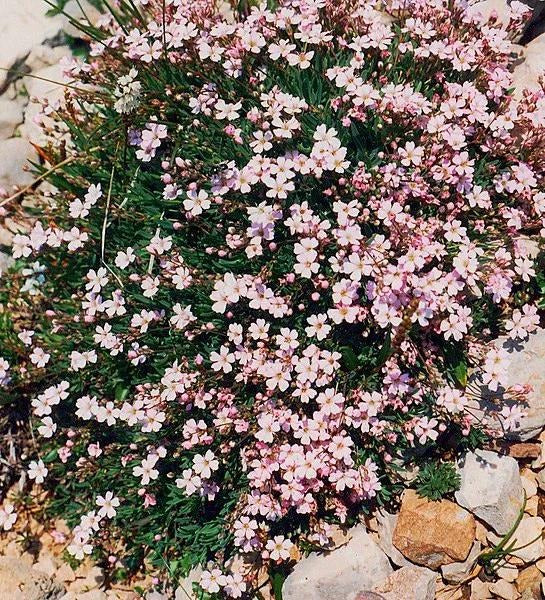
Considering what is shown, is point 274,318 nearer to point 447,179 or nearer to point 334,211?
point 334,211

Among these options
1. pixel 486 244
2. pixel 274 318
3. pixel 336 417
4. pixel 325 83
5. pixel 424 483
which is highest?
pixel 325 83

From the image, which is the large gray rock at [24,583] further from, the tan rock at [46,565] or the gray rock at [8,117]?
the gray rock at [8,117]

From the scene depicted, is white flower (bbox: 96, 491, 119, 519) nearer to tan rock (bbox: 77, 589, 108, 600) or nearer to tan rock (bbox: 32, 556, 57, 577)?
tan rock (bbox: 77, 589, 108, 600)

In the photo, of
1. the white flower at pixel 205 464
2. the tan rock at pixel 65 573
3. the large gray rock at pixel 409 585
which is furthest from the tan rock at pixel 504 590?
the tan rock at pixel 65 573

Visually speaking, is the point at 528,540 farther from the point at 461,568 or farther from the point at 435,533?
the point at 435,533

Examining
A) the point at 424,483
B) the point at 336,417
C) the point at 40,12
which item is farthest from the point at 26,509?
the point at 40,12

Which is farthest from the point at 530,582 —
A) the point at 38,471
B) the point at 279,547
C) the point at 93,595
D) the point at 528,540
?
the point at 38,471
